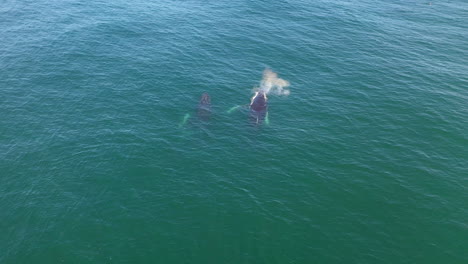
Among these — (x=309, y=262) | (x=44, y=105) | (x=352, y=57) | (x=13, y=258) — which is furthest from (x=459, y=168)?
(x=44, y=105)

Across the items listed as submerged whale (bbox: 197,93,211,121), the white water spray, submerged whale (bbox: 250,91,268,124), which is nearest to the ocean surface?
submerged whale (bbox: 197,93,211,121)

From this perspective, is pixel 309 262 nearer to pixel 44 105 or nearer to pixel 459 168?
pixel 459 168

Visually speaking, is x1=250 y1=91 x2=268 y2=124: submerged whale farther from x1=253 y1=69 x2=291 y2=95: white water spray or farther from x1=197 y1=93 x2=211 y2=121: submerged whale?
x1=197 y1=93 x2=211 y2=121: submerged whale

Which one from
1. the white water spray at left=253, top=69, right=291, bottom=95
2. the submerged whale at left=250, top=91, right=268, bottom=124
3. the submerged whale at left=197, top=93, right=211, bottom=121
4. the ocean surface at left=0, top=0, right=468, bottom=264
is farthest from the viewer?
the white water spray at left=253, top=69, right=291, bottom=95

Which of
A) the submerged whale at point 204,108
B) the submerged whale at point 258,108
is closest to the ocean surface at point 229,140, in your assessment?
the submerged whale at point 204,108

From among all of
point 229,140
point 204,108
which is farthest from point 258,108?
point 229,140

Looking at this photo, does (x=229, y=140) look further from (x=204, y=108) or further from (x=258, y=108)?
(x=258, y=108)
